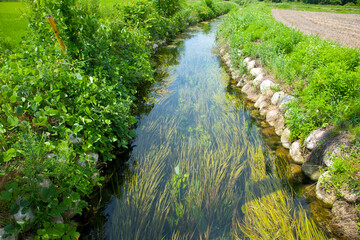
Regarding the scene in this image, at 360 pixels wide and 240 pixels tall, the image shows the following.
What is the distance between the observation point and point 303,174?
328 cm

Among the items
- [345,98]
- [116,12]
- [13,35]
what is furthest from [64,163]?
[116,12]

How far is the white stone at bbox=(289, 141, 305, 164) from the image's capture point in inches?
136

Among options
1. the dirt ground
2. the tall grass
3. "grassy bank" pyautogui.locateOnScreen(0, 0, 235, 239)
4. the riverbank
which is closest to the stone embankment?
the riverbank

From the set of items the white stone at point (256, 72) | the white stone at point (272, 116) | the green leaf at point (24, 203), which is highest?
the green leaf at point (24, 203)

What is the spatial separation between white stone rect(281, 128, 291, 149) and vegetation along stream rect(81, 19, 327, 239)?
150 millimetres

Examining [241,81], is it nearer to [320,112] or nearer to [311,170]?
[320,112]

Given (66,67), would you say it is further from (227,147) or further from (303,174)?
(303,174)

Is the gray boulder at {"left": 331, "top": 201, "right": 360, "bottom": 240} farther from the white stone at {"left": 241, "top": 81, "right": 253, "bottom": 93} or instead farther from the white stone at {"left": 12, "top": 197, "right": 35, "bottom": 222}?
the white stone at {"left": 241, "top": 81, "right": 253, "bottom": 93}

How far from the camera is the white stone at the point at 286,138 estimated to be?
12.7ft

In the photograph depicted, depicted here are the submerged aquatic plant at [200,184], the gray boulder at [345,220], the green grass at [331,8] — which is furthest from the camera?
the green grass at [331,8]

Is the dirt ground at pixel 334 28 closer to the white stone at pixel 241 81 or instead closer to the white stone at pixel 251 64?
the white stone at pixel 251 64

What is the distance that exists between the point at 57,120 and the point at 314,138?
A: 4307mm

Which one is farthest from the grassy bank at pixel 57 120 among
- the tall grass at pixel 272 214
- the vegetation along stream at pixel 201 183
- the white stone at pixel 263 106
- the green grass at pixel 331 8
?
the green grass at pixel 331 8

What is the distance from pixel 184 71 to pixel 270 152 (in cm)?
483
